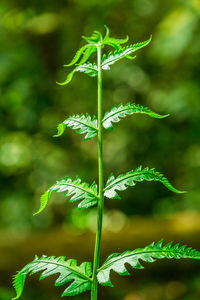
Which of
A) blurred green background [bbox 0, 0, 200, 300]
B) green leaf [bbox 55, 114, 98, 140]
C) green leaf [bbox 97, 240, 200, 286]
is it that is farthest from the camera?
blurred green background [bbox 0, 0, 200, 300]

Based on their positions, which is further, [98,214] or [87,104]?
[87,104]

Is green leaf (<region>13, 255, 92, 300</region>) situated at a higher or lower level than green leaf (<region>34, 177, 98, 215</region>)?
lower

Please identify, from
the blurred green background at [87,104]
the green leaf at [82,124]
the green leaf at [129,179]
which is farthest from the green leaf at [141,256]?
the blurred green background at [87,104]

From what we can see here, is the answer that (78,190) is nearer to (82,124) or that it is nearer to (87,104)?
(82,124)

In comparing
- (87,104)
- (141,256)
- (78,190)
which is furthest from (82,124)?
(87,104)

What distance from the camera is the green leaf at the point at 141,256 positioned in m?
0.77

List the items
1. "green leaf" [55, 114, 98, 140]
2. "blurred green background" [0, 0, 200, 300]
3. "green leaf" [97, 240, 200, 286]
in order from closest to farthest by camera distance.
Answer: "green leaf" [97, 240, 200, 286], "green leaf" [55, 114, 98, 140], "blurred green background" [0, 0, 200, 300]

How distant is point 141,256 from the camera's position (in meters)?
0.79

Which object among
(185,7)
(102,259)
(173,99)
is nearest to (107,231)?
(102,259)

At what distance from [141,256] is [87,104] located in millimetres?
4766

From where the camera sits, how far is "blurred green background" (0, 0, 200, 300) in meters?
4.82

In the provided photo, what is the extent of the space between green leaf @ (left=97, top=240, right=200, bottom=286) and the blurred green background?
3.42m

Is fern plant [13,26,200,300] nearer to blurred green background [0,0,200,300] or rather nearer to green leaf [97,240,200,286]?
green leaf [97,240,200,286]

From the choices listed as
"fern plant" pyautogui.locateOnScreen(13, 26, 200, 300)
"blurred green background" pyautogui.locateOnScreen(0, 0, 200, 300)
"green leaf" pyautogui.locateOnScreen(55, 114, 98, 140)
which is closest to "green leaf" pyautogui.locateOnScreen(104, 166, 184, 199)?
"fern plant" pyautogui.locateOnScreen(13, 26, 200, 300)
